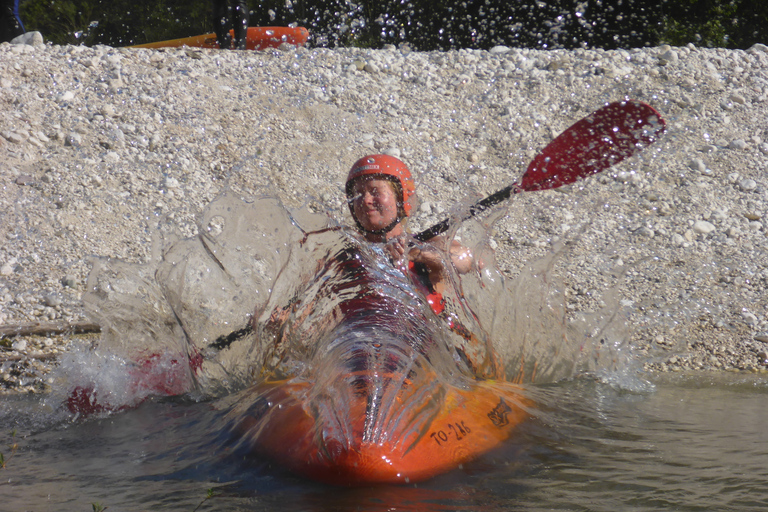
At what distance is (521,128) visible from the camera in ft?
21.3

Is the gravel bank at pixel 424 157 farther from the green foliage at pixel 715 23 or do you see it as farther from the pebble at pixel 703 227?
the green foliage at pixel 715 23

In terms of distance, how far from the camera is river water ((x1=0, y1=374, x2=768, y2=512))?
70.7 inches

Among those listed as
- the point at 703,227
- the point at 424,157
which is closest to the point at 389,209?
the point at 424,157

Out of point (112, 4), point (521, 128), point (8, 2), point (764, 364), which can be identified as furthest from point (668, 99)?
point (112, 4)

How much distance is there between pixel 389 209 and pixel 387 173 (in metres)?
0.19

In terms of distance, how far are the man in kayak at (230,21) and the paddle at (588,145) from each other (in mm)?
4352

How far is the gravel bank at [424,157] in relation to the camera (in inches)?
182

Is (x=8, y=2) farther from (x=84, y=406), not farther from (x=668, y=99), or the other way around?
(x=668, y=99)

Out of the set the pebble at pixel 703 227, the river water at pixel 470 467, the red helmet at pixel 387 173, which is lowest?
the river water at pixel 470 467

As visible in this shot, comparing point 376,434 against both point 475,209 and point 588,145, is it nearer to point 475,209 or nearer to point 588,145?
point 475,209

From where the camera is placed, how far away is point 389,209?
11.1 ft

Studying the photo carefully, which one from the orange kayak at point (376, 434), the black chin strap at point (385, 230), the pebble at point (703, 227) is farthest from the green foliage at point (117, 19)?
the orange kayak at point (376, 434)

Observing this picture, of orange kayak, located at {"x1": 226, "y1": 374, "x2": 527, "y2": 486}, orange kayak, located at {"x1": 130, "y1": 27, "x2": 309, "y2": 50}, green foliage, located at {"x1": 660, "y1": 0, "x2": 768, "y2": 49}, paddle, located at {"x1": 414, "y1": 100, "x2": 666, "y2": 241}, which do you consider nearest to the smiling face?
paddle, located at {"x1": 414, "y1": 100, "x2": 666, "y2": 241}

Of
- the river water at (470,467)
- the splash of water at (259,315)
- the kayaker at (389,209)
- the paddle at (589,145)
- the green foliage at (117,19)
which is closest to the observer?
the river water at (470,467)
